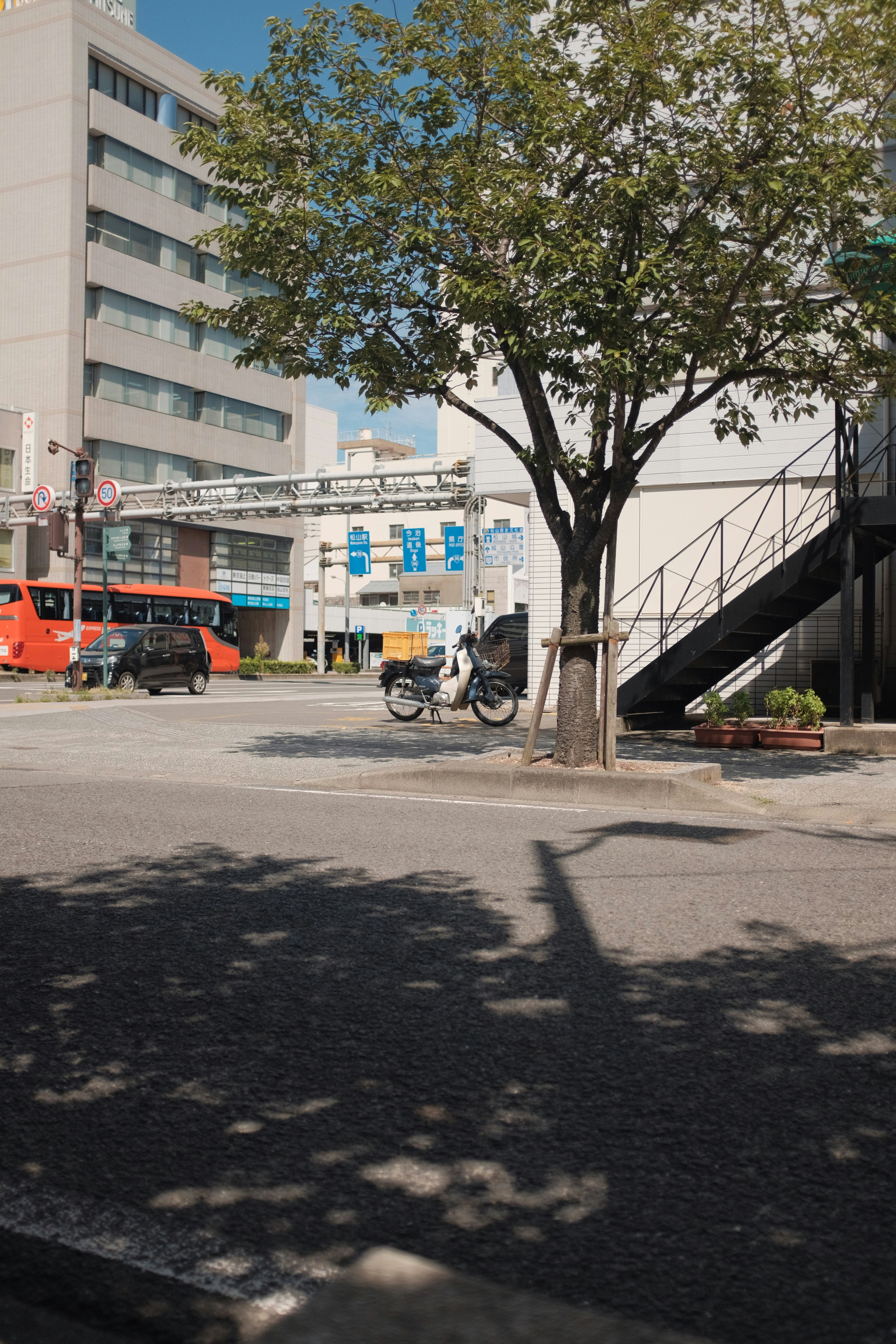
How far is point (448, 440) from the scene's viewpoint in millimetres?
98500

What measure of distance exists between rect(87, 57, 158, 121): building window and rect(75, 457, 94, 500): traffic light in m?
33.4

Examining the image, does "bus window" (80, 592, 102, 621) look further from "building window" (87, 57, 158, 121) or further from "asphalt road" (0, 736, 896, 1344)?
"asphalt road" (0, 736, 896, 1344)

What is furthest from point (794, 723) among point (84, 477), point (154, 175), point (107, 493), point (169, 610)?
point (154, 175)

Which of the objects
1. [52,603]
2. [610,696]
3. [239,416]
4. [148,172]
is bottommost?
[610,696]

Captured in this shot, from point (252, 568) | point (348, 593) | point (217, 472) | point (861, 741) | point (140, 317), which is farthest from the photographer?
point (348, 593)

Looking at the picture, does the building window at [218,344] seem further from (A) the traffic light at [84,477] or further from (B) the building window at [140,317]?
(A) the traffic light at [84,477]

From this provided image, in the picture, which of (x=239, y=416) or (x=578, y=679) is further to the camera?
(x=239, y=416)

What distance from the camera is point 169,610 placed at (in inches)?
1908

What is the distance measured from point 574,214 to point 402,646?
1263 inches

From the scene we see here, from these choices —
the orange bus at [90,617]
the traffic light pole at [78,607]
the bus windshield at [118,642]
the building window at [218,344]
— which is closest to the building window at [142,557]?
the orange bus at [90,617]

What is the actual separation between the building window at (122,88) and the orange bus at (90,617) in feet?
74.3

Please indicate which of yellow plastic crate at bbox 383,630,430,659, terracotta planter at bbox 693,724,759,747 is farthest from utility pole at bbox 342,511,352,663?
terracotta planter at bbox 693,724,759,747

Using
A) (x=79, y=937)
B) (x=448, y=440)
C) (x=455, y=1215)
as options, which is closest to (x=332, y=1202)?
(x=455, y=1215)

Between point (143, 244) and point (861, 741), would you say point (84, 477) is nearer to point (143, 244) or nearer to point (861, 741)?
point (861, 741)
